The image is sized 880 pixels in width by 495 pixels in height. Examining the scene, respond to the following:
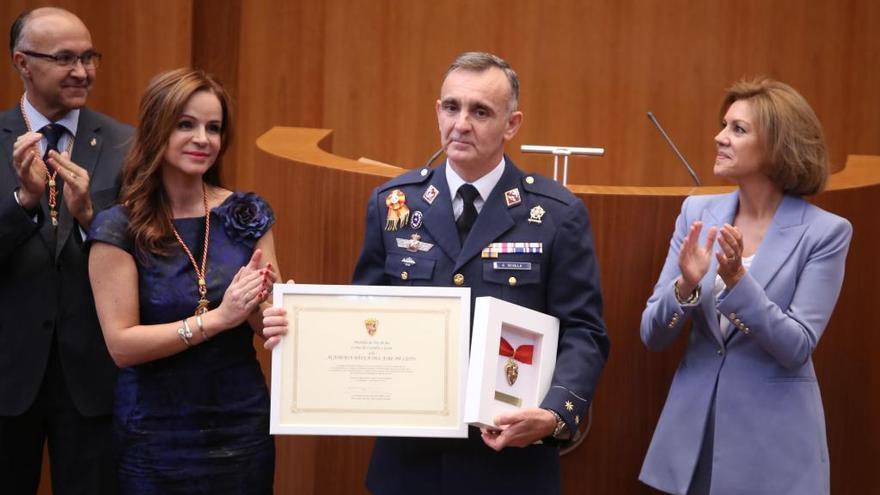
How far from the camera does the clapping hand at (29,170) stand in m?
2.89

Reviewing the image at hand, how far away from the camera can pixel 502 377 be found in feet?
7.99

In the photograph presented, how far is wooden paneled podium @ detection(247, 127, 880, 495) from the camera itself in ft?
11.1

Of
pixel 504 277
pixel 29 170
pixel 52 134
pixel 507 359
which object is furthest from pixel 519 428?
pixel 52 134

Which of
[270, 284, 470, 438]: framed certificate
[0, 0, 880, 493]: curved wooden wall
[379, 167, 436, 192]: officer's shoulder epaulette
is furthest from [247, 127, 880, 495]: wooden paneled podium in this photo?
[0, 0, 880, 493]: curved wooden wall

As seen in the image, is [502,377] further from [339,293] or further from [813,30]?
[813,30]

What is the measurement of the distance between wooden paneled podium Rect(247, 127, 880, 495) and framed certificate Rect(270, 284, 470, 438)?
A: 0.99 m

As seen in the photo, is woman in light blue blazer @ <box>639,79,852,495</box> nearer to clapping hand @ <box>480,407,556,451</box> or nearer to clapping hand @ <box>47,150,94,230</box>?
clapping hand @ <box>480,407,556,451</box>

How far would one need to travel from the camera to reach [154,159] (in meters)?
2.75

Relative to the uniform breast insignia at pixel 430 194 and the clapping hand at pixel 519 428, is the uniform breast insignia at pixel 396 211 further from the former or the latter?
the clapping hand at pixel 519 428

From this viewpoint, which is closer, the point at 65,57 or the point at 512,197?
the point at 512,197

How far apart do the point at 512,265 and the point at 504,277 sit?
A: 1.3 inches

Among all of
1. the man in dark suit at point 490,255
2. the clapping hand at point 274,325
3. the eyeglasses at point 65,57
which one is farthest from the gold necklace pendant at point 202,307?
the eyeglasses at point 65,57

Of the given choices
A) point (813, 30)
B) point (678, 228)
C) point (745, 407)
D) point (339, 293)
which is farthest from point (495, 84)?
point (813, 30)

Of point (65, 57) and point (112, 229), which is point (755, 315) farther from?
point (65, 57)
